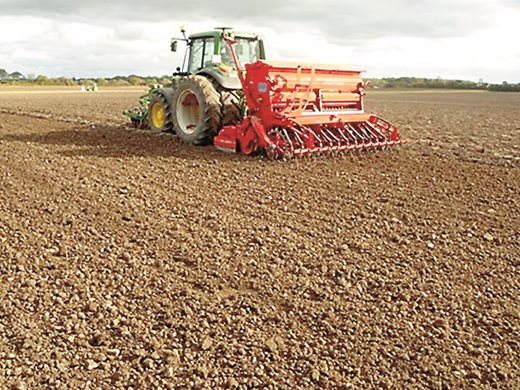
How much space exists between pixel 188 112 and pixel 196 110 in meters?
0.15

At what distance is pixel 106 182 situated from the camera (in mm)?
6859

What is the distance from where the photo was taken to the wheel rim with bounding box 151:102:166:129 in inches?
457

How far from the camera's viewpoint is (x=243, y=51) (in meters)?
10.7

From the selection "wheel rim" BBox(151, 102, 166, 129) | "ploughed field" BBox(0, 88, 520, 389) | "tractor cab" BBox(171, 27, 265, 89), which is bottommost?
"ploughed field" BBox(0, 88, 520, 389)

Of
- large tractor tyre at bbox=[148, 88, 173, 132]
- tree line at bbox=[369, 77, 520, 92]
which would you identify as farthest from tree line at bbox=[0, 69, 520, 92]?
large tractor tyre at bbox=[148, 88, 173, 132]

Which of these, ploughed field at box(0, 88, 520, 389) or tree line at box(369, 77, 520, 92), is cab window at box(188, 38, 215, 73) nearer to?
ploughed field at box(0, 88, 520, 389)

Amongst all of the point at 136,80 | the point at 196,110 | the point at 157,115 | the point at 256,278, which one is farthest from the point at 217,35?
the point at 136,80

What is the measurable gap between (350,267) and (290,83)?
5066mm

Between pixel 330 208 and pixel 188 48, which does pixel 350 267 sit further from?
pixel 188 48

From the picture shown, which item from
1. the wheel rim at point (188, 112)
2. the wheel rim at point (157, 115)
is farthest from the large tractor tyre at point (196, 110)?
the wheel rim at point (157, 115)

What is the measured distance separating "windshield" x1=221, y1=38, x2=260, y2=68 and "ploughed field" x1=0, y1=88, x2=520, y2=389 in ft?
11.2

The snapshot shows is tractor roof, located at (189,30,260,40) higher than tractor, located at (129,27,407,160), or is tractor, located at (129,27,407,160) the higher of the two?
tractor roof, located at (189,30,260,40)

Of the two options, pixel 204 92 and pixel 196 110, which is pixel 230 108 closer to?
pixel 204 92

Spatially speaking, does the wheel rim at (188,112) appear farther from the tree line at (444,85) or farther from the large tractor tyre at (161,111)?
the tree line at (444,85)
